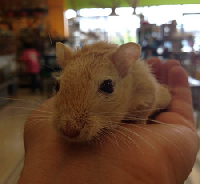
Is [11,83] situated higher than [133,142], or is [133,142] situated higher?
[11,83]

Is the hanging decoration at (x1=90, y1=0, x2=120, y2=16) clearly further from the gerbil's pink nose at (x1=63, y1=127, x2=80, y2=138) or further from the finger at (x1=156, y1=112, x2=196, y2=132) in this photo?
the finger at (x1=156, y1=112, x2=196, y2=132)

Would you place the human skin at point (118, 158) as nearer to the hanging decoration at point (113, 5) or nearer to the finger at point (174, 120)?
the finger at point (174, 120)

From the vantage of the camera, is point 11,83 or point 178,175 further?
point 11,83

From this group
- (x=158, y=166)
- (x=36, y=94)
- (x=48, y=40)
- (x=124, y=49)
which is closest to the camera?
(x=158, y=166)

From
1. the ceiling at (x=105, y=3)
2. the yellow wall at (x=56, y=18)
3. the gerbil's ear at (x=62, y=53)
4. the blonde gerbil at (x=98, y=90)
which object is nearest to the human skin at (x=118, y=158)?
the blonde gerbil at (x=98, y=90)

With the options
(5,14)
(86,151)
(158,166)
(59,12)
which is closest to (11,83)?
(5,14)

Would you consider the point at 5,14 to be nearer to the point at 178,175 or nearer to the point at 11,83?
the point at 11,83

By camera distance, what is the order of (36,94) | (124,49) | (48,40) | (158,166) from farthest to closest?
(36,94)
(48,40)
(124,49)
(158,166)
